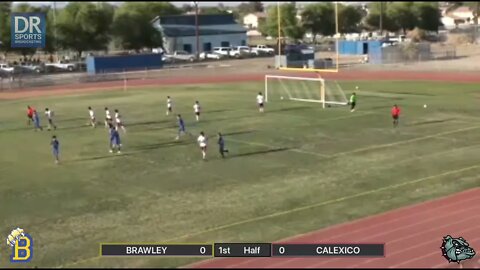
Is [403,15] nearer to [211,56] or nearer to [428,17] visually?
[428,17]

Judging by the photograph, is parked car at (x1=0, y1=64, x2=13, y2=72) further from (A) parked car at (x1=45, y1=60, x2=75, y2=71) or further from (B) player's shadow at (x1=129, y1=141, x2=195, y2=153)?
(A) parked car at (x1=45, y1=60, x2=75, y2=71)

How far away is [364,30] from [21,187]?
12340 cm

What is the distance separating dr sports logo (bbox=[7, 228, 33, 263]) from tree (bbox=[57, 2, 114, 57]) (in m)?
68.6

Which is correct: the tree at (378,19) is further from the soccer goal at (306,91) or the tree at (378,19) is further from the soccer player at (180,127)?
the soccer player at (180,127)

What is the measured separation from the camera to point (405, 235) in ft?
52.1

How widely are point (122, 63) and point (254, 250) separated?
65.2 metres

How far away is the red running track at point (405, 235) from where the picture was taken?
45.7ft

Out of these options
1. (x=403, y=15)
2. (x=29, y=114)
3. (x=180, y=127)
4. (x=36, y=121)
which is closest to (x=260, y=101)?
(x=180, y=127)

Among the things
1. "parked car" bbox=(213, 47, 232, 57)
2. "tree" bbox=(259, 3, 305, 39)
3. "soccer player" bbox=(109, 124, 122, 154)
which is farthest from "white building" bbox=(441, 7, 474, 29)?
"soccer player" bbox=(109, 124, 122, 154)

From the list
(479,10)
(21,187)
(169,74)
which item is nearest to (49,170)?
(21,187)

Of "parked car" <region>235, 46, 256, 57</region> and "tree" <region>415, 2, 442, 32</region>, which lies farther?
"tree" <region>415, 2, 442, 32</region>

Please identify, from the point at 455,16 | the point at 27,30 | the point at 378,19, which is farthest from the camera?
the point at 455,16

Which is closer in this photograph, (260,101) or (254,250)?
(254,250)

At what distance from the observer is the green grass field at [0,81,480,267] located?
17250 millimetres
